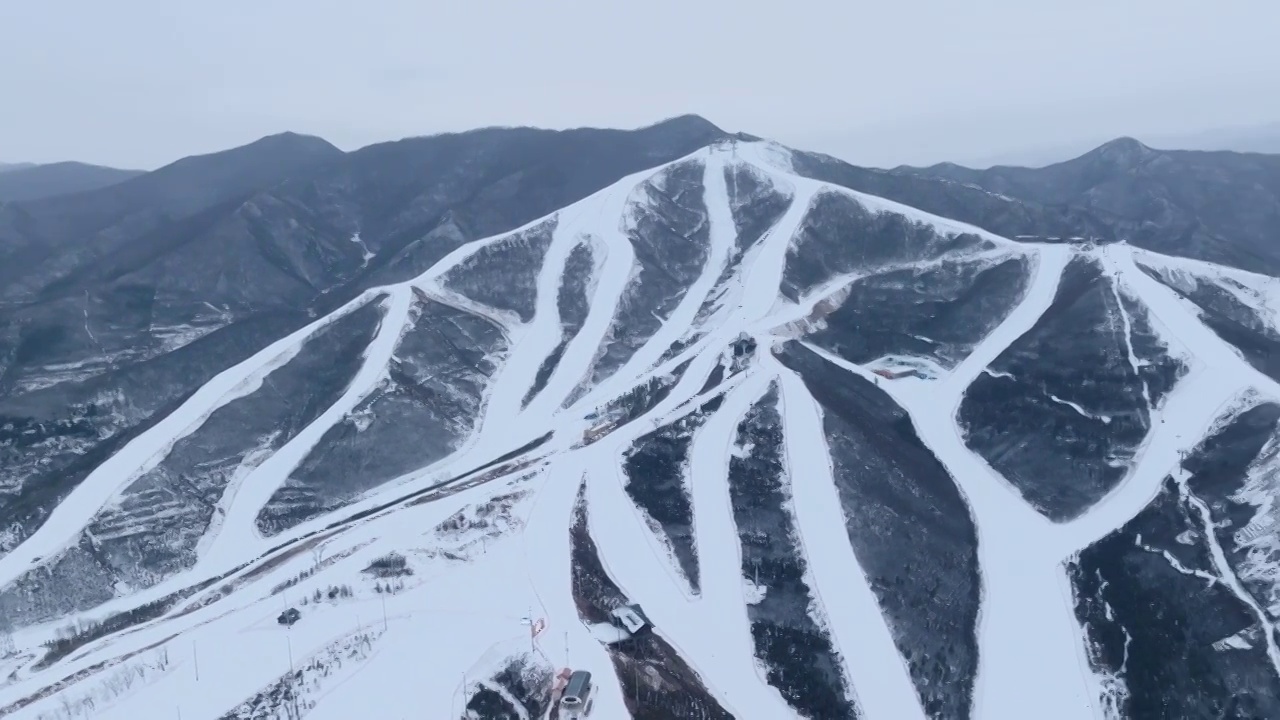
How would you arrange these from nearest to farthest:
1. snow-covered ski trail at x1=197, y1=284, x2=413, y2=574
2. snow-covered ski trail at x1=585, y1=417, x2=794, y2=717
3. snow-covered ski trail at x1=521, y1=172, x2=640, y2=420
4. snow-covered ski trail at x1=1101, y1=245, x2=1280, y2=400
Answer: snow-covered ski trail at x1=585, y1=417, x2=794, y2=717
snow-covered ski trail at x1=197, y1=284, x2=413, y2=574
snow-covered ski trail at x1=1101, y1=245, x2=1280, y2=400
snow-covered ski trail at x1=521, y1=172, x2=640, y2=420

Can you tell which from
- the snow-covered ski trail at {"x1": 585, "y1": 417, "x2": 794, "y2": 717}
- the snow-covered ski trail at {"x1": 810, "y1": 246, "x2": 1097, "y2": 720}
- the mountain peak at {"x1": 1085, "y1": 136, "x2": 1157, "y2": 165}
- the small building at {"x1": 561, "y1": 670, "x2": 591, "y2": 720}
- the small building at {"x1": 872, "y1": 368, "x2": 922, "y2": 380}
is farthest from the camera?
the mountain peak at {"x1": 1085, "y1": 136, "x2": 1157, "y2": 165}

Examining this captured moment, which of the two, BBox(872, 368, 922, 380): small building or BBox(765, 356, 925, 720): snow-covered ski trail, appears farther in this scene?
BBox(872, 368, 922, 380): small building

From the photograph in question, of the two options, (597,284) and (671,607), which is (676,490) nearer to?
(671,607)

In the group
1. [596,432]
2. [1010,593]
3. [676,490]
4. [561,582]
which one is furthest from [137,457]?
[1010,593]

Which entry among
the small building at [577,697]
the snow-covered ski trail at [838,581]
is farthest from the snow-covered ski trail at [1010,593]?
the small building at [577,697]

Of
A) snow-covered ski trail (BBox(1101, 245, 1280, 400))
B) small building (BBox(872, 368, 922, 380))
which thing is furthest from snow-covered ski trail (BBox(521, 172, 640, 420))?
snow-covered ski trail (BBox(1101, 245, 1280, 400))

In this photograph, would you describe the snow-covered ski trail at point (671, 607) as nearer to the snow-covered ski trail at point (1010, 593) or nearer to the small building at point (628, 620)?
the small building at point (628, 620)

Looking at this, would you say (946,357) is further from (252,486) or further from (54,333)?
(54,333)

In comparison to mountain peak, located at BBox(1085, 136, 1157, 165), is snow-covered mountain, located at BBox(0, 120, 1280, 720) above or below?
below

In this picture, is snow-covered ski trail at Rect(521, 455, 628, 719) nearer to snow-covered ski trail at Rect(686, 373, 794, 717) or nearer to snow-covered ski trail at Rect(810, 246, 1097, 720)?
snow-covered ski trail at Rect(686, 373, 794, 717)
